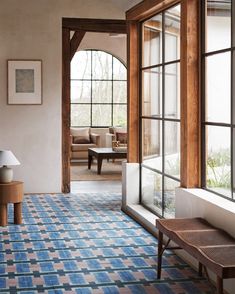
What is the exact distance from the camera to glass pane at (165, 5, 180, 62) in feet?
19.0

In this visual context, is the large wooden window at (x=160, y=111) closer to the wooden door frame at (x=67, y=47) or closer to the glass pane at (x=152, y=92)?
the glass pane at (x=152, y=92)

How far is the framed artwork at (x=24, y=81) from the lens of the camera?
863 centimetres

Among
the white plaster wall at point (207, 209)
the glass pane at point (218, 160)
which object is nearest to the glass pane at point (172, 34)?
the glass pane at point (218, 160)

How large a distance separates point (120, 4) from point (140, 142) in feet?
7.47

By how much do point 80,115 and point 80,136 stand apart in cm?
91

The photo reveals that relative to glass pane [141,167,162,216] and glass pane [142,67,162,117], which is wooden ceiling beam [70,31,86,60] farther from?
glass pane [141,167,162,216]

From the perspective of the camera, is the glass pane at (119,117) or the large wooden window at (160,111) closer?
the large wooden window at (160,111)

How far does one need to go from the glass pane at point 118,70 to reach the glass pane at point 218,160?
32.7ft

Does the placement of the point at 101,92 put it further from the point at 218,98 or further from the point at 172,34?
the point at 218,98

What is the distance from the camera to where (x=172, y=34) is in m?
6.00

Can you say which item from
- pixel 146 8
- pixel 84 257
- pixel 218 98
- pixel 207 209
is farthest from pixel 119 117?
pixel 207 209

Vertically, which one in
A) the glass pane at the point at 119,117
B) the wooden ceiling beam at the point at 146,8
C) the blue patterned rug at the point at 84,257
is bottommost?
the blue patterned rug at the point at 84,257

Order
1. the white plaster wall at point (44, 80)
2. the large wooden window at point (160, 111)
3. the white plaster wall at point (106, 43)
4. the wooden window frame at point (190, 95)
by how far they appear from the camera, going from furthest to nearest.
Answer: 1. the white plaster wall at point (106, 43)
2. the white plaster wall at point (44, 80)
3. the large wooden window at point (160, 111)
4. the wooden window frame at point (190, 95)

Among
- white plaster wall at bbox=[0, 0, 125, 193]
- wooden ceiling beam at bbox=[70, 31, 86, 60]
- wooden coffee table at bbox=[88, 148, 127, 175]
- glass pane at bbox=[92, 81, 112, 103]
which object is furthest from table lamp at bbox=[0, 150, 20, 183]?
glass pane at bbox=[92, 81, 112, 103]
